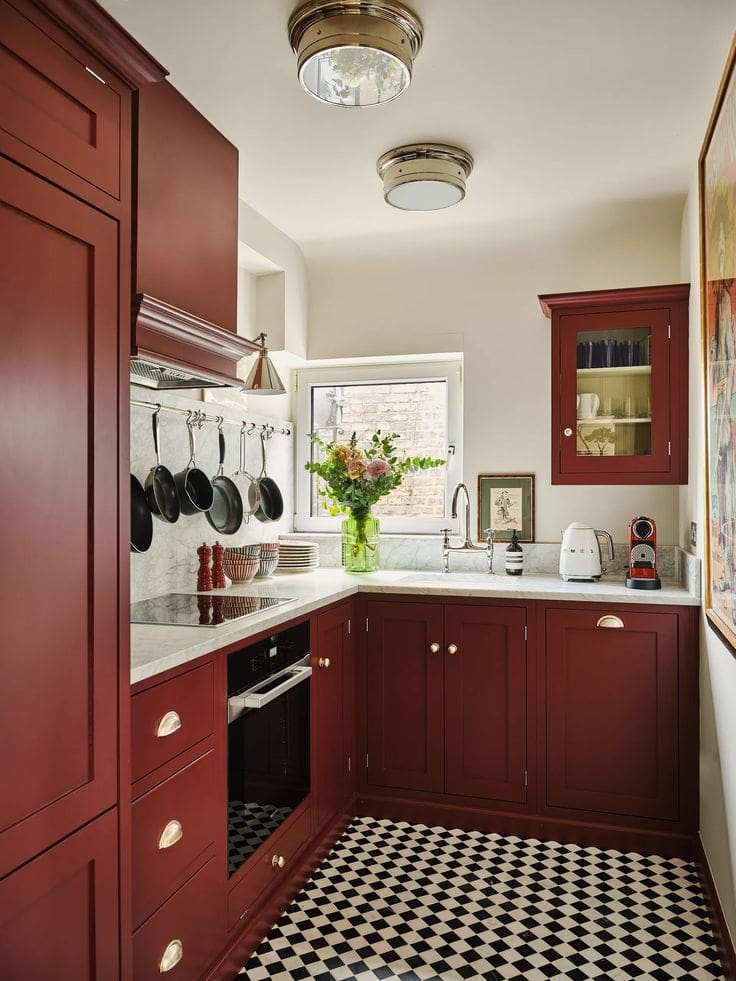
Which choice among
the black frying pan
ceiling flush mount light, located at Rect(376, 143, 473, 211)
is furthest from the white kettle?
the black frying pan

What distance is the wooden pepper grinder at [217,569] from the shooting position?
9.25 feet

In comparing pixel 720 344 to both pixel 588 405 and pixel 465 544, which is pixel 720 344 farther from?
pixel 465 544

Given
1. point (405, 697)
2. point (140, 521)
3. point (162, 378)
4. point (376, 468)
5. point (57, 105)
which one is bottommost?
point (405, 697)

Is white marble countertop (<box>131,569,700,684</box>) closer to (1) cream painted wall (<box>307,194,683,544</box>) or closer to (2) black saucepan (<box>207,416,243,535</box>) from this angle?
(2) black saucepan (<box>207,416,243,535</box>)

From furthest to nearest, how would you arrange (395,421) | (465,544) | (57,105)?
1. (395,421)
2. (465,544)
3. (57,105)

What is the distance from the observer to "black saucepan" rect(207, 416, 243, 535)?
3.00m

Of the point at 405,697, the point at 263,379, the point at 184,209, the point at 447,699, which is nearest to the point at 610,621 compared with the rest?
the point at 447,699

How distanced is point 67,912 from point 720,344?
6.57 feet

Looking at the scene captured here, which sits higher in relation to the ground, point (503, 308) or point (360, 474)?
point (503, 308)

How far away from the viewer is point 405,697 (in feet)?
9.75

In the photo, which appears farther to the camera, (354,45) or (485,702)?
(485,702)

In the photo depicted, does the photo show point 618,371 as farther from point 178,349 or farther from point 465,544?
point 178,349

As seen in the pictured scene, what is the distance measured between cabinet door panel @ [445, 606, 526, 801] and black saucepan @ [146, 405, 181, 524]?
1.13 metres

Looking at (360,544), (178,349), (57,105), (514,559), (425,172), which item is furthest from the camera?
(360,544)
